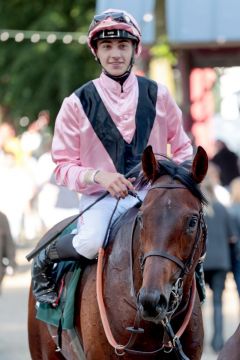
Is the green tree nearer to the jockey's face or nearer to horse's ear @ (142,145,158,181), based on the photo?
the jockey's face

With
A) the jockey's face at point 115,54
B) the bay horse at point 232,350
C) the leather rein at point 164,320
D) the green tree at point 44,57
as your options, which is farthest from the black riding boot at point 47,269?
the green tree at point 44,57

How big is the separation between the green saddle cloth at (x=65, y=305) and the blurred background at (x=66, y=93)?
4681 mm

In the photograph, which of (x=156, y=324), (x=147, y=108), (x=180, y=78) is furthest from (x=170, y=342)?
(x=180, y=78)

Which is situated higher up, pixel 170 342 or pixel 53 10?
pixel 53 10

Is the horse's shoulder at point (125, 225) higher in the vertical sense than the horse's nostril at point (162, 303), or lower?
higher

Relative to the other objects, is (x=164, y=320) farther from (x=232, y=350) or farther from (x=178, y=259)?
(x=232, y=350)

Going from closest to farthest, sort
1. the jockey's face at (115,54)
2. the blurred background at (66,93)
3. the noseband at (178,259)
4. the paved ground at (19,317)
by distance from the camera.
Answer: the noseband at (178,259)
the jockey's face at (115,54)
the paved ground at (19,317)
the blurred background at (66,93)

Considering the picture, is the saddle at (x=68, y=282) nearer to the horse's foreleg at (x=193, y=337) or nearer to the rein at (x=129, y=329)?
the rein at (x=129, y=329)

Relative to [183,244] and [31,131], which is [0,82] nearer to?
[31,131]

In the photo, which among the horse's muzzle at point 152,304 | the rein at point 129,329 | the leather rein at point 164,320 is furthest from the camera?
the rein at point 129,329

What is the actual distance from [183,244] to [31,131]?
24094 millimetres

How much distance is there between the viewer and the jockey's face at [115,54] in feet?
24.3

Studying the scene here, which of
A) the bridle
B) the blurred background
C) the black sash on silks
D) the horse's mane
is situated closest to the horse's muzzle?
the bridle

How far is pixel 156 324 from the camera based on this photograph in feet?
22.1
